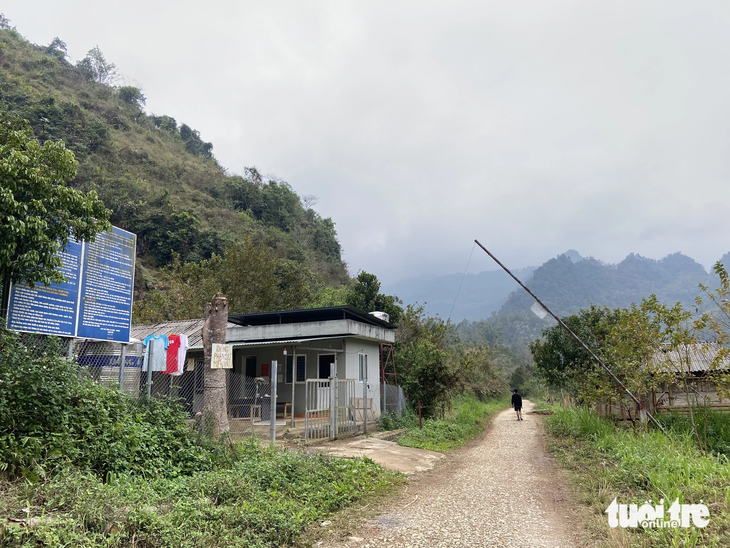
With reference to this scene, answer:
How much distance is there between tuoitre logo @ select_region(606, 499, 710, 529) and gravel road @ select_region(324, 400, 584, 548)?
0.49 m

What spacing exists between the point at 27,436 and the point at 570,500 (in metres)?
7.32

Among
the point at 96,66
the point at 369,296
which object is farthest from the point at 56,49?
the point at 369,296

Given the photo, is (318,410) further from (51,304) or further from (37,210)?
(37,210)

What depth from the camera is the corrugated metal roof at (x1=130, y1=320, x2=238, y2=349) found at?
16562 millimetres

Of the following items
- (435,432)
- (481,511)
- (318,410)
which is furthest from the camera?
(435,432)

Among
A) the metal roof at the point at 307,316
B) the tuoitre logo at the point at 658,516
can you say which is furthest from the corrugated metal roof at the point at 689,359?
the metal roof at the point at 307,316

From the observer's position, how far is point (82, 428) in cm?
602

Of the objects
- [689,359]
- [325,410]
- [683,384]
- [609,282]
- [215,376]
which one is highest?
[609,282]

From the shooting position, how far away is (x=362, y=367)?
57.6 ft

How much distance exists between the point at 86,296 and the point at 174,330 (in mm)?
9337

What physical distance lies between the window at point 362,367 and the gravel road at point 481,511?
7166 mm

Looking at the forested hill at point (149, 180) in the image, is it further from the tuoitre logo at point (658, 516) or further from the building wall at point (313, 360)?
the tuoitre logo at point (658, 516)

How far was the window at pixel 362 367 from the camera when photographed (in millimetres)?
17298

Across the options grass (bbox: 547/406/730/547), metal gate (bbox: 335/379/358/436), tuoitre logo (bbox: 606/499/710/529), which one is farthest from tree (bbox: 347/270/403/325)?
tuoitre logo (bbox: 606/499/710/529)
